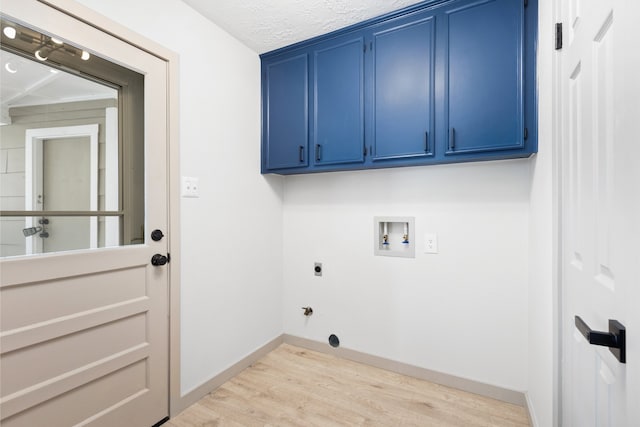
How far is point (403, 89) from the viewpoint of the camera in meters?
1.93

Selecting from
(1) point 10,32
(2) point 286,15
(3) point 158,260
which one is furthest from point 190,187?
(2) point 286,15

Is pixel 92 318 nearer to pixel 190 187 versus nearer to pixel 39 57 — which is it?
pixel 190 187

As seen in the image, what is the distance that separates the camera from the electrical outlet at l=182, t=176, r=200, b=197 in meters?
1.83

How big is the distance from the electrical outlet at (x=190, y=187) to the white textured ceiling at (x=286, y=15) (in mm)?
1089

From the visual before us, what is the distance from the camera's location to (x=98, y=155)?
1472mm

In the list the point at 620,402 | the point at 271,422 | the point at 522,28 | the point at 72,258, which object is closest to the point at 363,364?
the point at 271,422

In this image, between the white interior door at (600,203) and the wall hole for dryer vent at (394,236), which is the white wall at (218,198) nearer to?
the wall hole for dryer vent at (394,236)

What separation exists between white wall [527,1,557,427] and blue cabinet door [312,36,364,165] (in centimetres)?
102

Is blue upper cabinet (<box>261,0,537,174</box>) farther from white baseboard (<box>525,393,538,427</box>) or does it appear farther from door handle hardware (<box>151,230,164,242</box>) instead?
white baseboard (<box>525,393,538,427</box>)

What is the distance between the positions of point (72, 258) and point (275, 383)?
149 cm

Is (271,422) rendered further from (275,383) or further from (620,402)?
(620,402)

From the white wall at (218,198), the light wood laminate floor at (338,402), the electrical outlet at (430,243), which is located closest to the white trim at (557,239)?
the light wood laminate floor at (338,402)

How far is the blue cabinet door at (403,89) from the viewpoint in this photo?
1860 millimetres

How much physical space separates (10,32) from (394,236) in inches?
91.1
